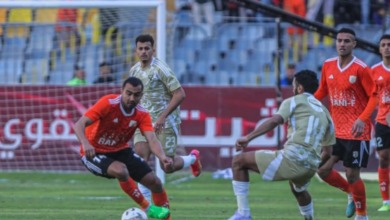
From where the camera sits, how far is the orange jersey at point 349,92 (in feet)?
43.5

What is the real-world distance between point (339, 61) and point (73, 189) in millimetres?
6390

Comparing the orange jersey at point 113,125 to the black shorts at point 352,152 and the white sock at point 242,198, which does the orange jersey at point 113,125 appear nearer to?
the white sock at point 242,198

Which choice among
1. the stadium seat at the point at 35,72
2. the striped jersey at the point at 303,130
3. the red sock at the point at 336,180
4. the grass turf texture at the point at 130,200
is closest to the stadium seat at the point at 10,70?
the stadium seat at the point at 35,72

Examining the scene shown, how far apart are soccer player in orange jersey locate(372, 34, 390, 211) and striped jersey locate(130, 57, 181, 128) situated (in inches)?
115

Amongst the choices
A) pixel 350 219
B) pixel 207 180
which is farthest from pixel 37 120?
pixel 350 219

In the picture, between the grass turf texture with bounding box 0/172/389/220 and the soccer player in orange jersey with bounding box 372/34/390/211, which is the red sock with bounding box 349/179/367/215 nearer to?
the grass turf texture with bounding box 0/172/389/220

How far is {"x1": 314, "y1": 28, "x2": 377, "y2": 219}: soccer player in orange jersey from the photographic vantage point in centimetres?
1310

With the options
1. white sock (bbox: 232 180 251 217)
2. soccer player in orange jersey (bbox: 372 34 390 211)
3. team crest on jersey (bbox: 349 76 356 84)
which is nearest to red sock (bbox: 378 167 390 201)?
soccer player in orange jersey (bbox: 372 34 390 211)

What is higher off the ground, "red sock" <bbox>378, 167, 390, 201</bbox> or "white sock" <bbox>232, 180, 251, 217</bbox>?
"white sock" <bbox>232, 180, 251, 217</bbox>

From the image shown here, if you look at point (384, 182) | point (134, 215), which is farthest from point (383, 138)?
point (134, 215)

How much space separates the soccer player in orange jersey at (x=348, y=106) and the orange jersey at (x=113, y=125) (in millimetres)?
2542

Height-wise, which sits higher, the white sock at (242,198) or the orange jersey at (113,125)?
the orange jersey at (113,125)

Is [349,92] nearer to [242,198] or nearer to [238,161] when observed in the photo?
[238,161]

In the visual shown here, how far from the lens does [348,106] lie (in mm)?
13352
